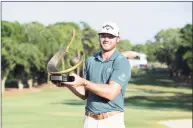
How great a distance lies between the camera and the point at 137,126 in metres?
18.1

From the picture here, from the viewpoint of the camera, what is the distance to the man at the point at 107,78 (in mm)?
4014

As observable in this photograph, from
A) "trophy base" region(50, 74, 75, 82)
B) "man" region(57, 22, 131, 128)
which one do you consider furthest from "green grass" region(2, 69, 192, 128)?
"trophy base" region(50, 74, 75, 82)

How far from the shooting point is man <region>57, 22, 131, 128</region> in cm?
401

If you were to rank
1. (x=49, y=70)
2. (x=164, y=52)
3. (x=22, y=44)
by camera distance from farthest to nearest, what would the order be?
1. (x=164, y=52)
2. (x=22, y=44)
3. (x=49, y=70)

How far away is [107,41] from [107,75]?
0.28m

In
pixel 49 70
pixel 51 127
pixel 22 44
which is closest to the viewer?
pixel 49 70

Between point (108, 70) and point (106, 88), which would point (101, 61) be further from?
point (106, 88)

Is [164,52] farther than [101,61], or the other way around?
[164,52]

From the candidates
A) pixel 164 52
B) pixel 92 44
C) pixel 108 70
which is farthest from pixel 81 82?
pixel 164 52

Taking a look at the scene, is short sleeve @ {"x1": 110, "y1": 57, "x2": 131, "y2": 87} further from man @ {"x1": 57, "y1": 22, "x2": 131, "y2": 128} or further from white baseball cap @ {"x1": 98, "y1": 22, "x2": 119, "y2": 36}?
white baseball cap @ {"x1": 98, "y1": 22, "x2": 119, "y2": 36}

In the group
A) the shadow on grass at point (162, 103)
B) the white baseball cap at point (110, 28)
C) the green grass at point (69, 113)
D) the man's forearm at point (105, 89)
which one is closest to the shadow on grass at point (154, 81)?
the green grass at point (69, 113)

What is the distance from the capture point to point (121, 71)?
4020 millimetres

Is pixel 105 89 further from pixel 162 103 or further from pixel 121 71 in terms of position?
pixel 162 103

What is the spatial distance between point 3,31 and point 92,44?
30.2 m
